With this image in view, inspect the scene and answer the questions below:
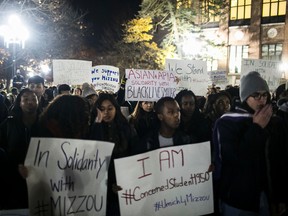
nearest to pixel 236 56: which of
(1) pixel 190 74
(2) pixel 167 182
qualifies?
(1) pixel 190 74

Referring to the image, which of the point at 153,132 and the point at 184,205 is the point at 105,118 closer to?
the point at 153,132

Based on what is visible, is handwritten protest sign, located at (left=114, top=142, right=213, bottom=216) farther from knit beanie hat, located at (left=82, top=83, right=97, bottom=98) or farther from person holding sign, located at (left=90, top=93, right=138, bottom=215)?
knit beanie hat, located at (left=82, top=83, right=97, bottom=98)

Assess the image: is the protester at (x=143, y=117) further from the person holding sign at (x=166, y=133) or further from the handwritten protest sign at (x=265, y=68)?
the handwritten protest sign at (x=265, y=68)

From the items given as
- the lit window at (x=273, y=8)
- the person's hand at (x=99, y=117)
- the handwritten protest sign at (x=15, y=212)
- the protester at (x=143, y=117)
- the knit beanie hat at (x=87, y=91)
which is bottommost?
the handwritten protest sign at (x=15, y=212)

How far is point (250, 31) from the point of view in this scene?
1131 inches

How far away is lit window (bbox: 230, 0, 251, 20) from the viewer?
28938mm

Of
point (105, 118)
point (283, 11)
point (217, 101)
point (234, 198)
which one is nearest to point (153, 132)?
point (105, 118)

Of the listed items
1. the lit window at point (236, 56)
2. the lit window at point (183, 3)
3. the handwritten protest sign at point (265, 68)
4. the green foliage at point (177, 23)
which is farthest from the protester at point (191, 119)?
the lit window at point (236, 56)

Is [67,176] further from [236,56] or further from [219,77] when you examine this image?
[236,56]

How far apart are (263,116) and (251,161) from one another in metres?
0.42

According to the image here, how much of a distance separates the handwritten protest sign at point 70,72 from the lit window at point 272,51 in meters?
20.9

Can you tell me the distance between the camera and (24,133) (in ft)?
14.0

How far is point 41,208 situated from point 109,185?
→ 31.2 inches

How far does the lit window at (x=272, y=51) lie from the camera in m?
27.3
